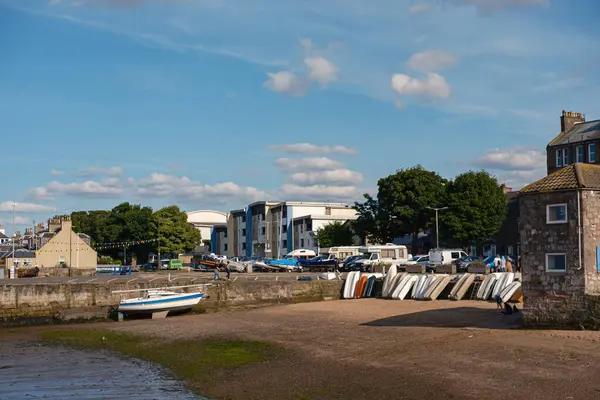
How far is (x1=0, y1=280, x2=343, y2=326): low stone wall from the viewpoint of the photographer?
133 ft

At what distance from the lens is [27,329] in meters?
36.4

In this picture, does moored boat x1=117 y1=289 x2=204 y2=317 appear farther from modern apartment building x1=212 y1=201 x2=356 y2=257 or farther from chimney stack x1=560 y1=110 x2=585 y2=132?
modern apartment building x1=212 y1=201 x2=356 y2=257

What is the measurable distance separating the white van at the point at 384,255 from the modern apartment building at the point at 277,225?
3784 centimetres

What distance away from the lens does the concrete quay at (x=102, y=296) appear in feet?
132

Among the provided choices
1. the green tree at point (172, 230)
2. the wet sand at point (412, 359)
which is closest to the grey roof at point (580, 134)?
the wet sand at point (412, 359)

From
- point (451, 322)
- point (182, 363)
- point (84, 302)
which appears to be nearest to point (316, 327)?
point (451, 322)

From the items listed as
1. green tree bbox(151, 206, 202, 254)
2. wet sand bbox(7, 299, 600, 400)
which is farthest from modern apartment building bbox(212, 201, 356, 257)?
wet sand bbox(7, 299, 600, 400)

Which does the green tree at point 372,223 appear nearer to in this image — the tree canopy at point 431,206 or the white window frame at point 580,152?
the tree canopy at point 431,206

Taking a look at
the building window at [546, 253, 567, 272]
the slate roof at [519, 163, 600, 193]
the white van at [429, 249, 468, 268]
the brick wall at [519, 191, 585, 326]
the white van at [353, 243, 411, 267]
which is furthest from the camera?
the white van at [353, 243, 411, 267]

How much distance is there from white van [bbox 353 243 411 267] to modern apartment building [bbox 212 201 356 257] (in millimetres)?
37840

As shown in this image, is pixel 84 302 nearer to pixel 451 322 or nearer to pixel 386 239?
pixel 451 322

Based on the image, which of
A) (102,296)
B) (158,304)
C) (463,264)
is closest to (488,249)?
(463,264)

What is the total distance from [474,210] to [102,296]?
51.1 metres

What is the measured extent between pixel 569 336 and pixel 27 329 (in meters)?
28.5
